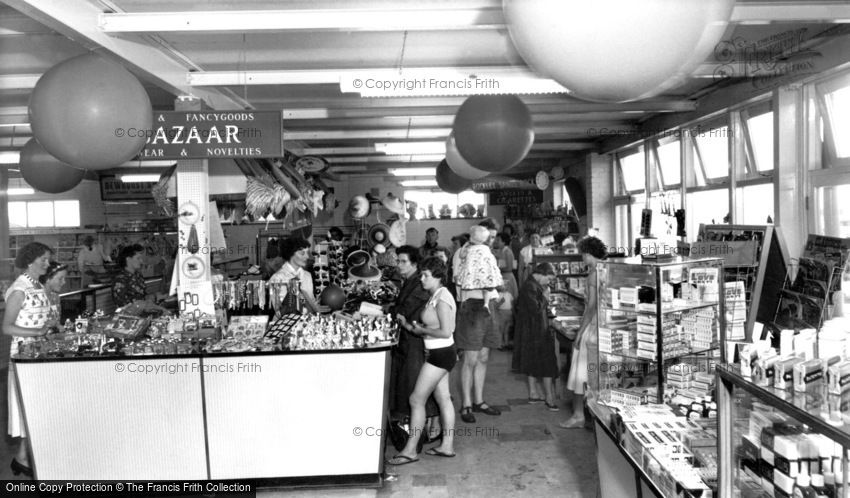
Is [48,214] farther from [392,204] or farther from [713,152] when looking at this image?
[713,152]

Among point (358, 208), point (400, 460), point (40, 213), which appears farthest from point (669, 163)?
point (40, 213)

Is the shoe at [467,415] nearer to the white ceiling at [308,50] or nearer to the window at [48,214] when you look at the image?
the white ceiling at [308,50]

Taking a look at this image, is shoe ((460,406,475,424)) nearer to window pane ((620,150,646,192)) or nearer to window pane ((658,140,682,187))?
window pane ((658,140,682,187))

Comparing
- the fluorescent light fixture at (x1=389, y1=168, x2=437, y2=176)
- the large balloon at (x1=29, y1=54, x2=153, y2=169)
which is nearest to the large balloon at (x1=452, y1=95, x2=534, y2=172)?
the large balloon at (x1=29, y1=54, x2=153, y2=169)

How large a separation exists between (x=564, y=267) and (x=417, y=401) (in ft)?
14.8

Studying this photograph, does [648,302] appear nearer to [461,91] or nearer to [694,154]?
[461,91]

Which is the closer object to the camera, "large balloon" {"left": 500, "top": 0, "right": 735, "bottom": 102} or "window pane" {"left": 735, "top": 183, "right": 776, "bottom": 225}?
"large balloon" {"left": 500, "top": 0, "right": 735, "bottom": 102}

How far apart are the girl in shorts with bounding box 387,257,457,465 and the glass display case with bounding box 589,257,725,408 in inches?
44.9

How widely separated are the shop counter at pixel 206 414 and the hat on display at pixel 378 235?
606 centimetres

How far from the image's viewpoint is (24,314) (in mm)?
4719

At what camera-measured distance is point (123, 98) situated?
11.6 feet

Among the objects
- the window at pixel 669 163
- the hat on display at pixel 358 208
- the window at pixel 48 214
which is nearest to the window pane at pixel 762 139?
the window at pixel 669 163

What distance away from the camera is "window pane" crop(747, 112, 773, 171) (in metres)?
6.49

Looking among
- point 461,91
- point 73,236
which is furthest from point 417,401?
point 73,236
